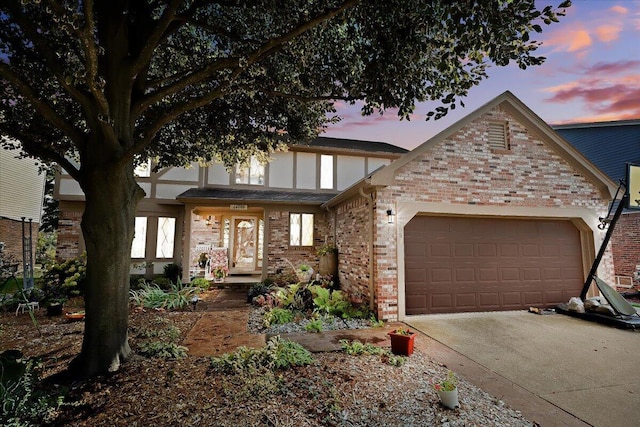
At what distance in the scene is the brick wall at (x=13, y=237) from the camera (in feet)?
42.9

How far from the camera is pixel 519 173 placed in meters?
7.43

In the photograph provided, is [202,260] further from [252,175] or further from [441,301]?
[441,301]

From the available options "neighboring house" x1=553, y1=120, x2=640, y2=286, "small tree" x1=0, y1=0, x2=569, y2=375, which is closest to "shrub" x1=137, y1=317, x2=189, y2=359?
"small tree" x1=0, y1=0, x2=569, y2=375

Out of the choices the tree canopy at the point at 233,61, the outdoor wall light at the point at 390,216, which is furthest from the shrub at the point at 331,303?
the tree canopy at the point at 233,61

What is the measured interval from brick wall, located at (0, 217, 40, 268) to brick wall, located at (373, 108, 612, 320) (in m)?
15.6

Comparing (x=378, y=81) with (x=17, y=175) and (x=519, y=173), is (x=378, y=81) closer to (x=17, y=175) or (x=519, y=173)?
(x=519, y=173)

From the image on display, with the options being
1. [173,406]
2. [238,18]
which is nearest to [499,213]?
[238,18]

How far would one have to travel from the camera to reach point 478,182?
23.6 feet

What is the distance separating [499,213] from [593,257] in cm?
298

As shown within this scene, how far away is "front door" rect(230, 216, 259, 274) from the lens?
13.8m

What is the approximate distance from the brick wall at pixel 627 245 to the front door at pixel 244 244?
1478 centimetres

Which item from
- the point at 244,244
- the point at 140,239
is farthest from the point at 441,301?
the point at 140,239

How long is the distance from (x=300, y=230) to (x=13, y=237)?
14267 millimetres

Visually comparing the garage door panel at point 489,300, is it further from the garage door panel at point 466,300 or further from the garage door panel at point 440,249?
the garage door panel at point 440,249
